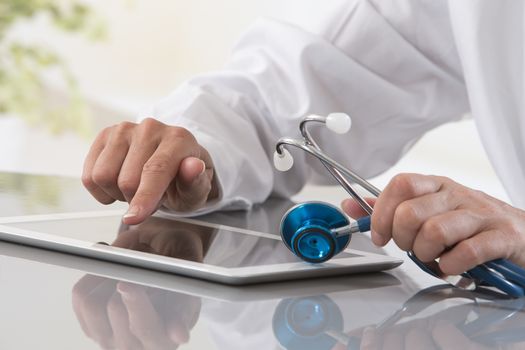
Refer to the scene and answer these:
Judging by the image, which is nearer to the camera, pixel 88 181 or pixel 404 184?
pixel 404 184

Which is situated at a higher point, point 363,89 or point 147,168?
point 363,89

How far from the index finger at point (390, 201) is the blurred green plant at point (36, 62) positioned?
14.5 ft

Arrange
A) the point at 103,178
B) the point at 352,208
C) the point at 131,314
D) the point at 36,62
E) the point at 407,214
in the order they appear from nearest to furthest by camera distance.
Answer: the point at 131,314 < the point at 407,214 < the point at 352,208 < the point at 103,178 < the point at 36,62

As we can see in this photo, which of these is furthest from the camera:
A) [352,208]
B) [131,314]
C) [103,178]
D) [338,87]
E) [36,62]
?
[36,62]

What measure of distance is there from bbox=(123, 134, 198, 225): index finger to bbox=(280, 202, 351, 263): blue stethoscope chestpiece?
0.52 feet

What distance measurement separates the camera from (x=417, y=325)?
50 cm

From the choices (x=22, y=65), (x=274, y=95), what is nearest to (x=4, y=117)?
(x=22, y=65)

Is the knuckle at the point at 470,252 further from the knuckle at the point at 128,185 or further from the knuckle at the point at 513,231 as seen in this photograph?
the knuckle at the point at 128,185

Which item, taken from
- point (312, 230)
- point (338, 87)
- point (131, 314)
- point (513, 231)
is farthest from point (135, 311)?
point (338, 87)

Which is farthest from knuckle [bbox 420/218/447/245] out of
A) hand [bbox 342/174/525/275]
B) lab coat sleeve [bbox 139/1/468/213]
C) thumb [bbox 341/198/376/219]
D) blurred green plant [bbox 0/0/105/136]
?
blurred green plant [bbox 0/0/105/136]

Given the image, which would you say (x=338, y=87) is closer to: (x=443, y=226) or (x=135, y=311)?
(x=443, y=226)

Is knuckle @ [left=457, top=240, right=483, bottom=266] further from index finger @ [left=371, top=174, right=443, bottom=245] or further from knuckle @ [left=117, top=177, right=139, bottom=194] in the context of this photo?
knuckle @ [left=117, top=177, right=139, bottom=194]

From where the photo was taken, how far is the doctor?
24.1 inches

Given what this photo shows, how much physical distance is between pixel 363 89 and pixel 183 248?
25.6 inches
